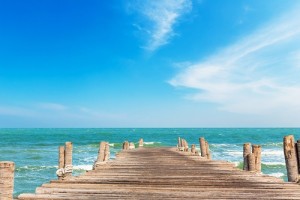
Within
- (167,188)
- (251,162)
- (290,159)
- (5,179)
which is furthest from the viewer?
(251,162)

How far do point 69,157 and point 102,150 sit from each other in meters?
5.15

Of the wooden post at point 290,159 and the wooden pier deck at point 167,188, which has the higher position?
the wooden post at point 290,159

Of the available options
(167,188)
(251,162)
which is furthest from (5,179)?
(251,162)

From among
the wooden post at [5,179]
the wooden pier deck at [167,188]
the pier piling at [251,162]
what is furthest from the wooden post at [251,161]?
the wooden post at [5,179]

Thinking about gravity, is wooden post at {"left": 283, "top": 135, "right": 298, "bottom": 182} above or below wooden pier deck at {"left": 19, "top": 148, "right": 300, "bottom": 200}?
above

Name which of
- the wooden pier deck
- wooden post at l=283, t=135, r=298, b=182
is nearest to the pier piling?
wooden post at l=283, t=135, r=298, b=182

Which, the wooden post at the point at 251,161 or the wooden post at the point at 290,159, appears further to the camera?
the wooden post at the point at 251,161

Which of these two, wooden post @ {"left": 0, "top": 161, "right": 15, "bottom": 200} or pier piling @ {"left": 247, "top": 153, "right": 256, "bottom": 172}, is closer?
wooden post @ {"left": 0, "top": 161, "right": 15, "bottom": 200}

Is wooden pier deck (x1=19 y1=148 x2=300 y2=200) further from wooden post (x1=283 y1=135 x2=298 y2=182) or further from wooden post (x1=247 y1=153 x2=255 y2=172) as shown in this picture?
wooden post (x1=247 y1=153 x2=255 y2=172)

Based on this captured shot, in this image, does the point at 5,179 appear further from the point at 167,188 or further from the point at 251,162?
the point at 251,162

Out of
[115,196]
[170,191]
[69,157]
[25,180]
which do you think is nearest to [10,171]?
[115,196]

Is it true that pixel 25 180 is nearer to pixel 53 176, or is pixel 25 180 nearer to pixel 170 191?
pixel 53 176

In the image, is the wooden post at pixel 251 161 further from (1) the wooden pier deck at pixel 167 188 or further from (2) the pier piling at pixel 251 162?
(1) the wooden pier deck at pixel 167 188

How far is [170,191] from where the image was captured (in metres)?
7.24
